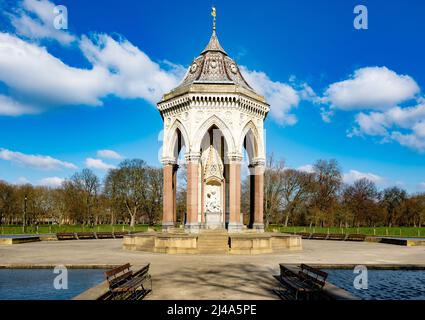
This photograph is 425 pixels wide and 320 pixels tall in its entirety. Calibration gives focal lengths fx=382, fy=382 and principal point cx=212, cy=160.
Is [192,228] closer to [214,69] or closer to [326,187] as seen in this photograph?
[214,69]

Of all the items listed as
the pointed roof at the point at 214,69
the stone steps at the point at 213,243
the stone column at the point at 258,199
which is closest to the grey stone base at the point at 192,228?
the stone steps at the point at 213,243

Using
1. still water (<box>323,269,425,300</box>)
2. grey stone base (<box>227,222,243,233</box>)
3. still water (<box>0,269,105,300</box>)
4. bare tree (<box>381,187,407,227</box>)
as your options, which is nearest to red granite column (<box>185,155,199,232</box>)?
grey stone base (<box>227,222,243,233</box>)

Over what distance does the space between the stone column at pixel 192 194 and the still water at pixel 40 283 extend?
Result: 1013cm

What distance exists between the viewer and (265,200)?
5266 centimetres

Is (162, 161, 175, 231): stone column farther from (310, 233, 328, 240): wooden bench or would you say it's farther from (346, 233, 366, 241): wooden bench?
(346, 233, 366, 241): wooden bench

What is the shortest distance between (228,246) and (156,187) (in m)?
40.0

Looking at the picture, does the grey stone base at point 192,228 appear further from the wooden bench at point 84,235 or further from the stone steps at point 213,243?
the wooden bench at point 84,235

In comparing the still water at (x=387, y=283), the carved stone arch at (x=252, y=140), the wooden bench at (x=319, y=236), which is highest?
the carved stone arch at (x=252, y=140)

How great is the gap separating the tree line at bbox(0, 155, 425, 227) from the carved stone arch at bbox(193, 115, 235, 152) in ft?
94.6

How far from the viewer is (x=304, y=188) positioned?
62.0 m

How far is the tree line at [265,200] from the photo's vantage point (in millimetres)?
58531

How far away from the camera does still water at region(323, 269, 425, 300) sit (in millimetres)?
10047

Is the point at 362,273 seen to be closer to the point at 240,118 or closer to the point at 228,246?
the point at 228,246
